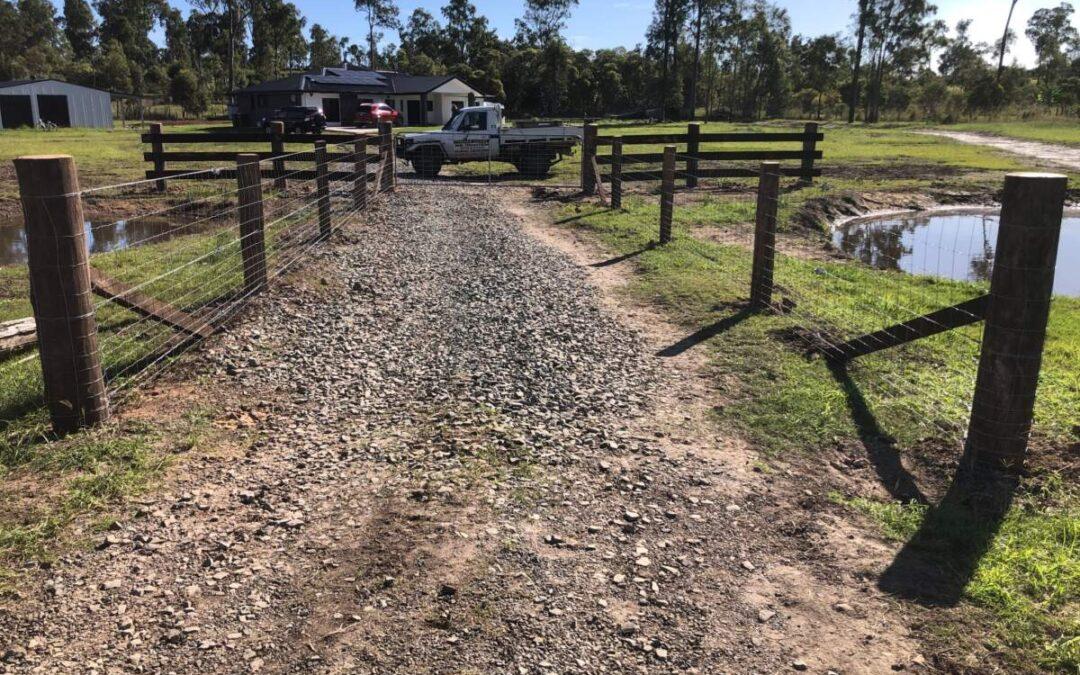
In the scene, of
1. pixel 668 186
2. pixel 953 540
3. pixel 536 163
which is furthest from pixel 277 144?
pixel 953 540

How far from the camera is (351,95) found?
61562 mm

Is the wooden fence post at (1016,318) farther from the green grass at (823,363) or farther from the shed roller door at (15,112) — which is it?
the shed roller door at (15,112)

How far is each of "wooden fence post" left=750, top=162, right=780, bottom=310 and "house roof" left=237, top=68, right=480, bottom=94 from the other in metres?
54.5

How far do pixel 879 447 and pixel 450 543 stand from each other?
291 centimetres

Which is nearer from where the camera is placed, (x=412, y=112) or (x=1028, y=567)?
(x=1028, y=567)

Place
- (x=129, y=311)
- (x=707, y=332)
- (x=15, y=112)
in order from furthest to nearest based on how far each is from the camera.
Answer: (x=15, y=112), (x=129, y=311), (x=707, y=332)

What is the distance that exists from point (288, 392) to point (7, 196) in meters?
17.2

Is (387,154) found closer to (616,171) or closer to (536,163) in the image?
(616,171)

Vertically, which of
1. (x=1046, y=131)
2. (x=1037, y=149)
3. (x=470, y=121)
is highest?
(x=1046, y=131)

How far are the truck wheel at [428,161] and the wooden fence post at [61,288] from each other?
18.1 meters

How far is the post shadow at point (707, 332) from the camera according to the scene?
717cm

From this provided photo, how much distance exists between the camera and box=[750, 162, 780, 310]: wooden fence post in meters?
8.09

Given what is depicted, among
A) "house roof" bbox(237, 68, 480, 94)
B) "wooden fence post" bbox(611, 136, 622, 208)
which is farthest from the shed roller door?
"wooden fence post" bbox(611, 136, 622, 208)

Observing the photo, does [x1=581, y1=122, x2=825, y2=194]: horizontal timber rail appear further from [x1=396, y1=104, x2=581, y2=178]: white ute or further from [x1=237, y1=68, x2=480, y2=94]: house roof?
[x1=237, y1=68, x2=480, y2=94]: house roof
